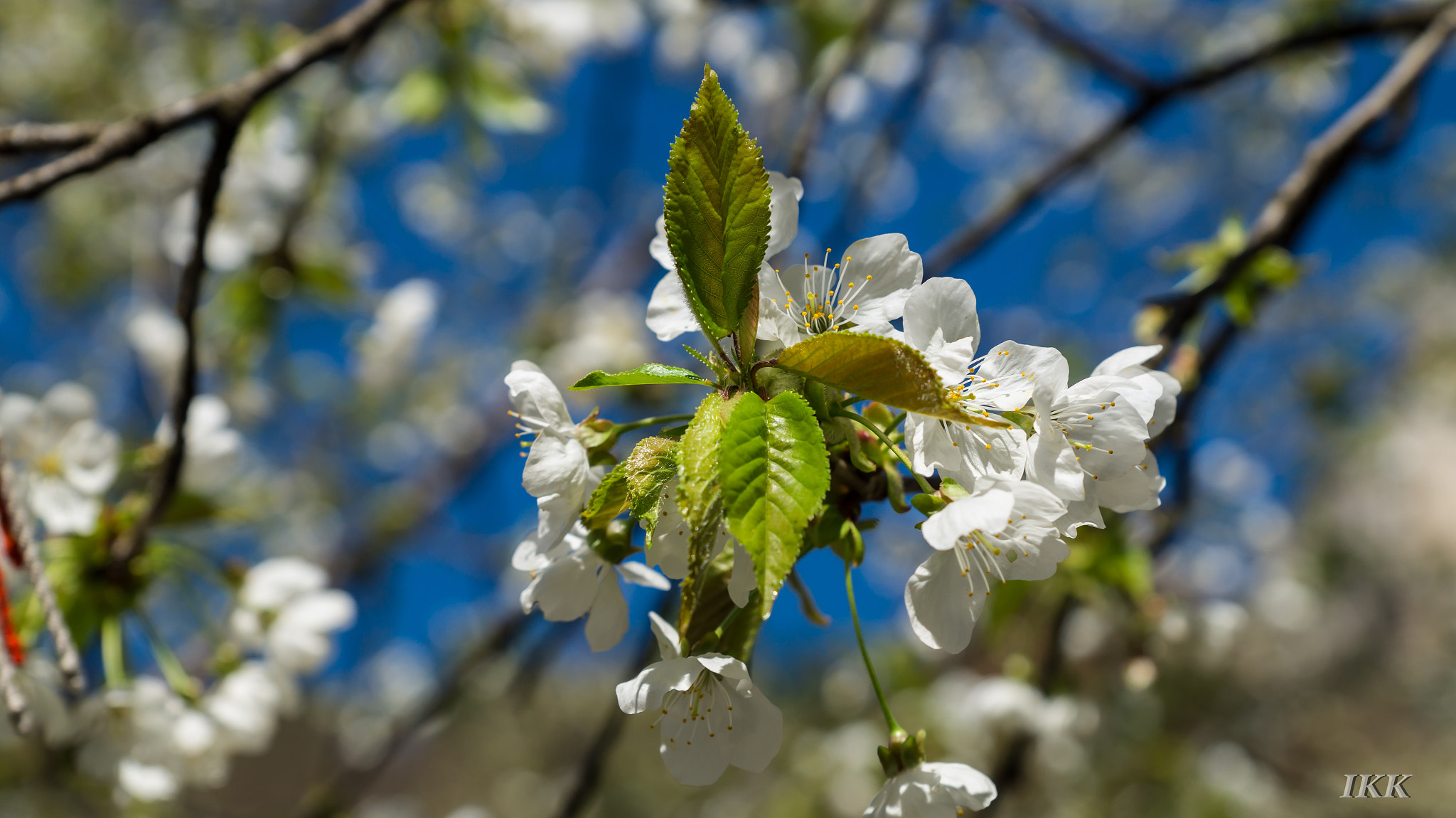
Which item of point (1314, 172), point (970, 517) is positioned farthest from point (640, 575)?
point (1314, 172)

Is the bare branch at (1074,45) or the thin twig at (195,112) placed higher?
the bare branch at (1074,45)

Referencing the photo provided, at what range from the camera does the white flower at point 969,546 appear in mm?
789

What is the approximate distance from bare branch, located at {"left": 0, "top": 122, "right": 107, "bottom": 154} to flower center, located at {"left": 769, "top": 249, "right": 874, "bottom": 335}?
3.68 feet

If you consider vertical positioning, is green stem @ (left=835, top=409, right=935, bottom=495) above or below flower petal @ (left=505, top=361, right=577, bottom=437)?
above

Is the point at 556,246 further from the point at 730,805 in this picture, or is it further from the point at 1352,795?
the point at 1352,795

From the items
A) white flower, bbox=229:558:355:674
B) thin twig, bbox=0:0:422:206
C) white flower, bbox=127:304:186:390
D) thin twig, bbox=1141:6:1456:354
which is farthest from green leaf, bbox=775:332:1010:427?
white flower, bbox=127:304:186:390

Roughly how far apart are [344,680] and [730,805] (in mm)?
2804

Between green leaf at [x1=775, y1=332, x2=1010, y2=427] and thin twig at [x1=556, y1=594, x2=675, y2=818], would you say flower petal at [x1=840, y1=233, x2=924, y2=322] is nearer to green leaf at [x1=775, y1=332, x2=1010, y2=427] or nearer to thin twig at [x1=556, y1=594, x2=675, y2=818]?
green leaf at [x1=775, y1=332, x2=1010, y2=427]

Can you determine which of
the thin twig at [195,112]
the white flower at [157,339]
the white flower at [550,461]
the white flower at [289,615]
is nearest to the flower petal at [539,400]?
the white flower at [550,461]

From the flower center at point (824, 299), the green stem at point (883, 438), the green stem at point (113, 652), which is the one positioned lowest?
the green stem at point (113, 652)

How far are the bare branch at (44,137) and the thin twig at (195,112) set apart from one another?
1 centimetres

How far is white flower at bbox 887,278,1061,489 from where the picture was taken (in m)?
0.84

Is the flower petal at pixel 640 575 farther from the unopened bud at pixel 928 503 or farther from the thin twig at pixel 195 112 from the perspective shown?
the thin twig at pixel 195 112

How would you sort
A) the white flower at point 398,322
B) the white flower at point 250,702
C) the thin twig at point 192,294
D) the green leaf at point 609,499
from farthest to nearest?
the white flower at point 398,322 → the white flower at point 250,702 → the thin twig at point 192,294 → the green leaf at point 609,499
